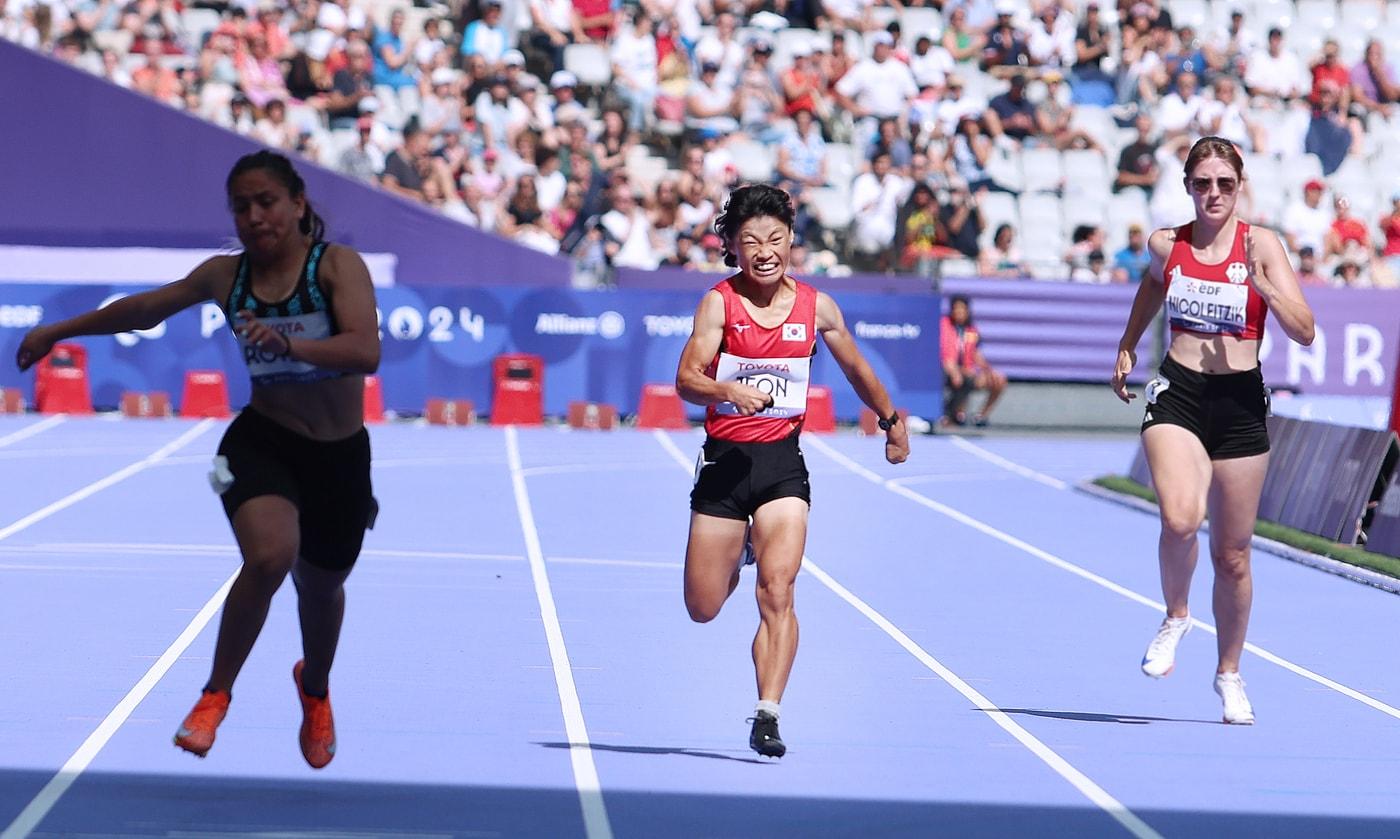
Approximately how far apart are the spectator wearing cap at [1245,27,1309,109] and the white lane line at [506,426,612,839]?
16578 mm

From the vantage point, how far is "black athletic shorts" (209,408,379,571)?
6.44 metres

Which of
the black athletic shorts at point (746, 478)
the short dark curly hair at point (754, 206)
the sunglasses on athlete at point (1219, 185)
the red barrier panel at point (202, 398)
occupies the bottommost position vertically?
the red barrier panel at point (202, 398)

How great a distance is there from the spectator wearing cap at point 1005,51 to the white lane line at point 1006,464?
6.69 meters

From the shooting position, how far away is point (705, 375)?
7414 mm

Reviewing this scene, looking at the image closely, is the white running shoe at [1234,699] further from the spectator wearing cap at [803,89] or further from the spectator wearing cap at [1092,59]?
the spectator wearing cap at [1092,59]

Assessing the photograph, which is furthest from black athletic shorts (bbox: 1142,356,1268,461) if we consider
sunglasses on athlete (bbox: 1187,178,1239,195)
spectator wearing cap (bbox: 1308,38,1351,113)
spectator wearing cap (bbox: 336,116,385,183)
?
spectator wearing cap (bbox: 1308,38,1351,113)

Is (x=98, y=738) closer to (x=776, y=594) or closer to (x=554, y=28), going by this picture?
Result: (x=776, y=594)

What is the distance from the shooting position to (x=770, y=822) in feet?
20.9

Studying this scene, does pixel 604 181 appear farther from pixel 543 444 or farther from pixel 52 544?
pixel 52 544

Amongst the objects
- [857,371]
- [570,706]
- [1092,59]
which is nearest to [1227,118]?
[1092,59]

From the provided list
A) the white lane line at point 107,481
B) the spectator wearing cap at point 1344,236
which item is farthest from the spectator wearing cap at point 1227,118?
the white lane line at point 107,481

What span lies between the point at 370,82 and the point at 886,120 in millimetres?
6386

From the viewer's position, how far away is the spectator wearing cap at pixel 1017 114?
27062 millimetres

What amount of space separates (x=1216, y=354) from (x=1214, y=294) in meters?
0.23
